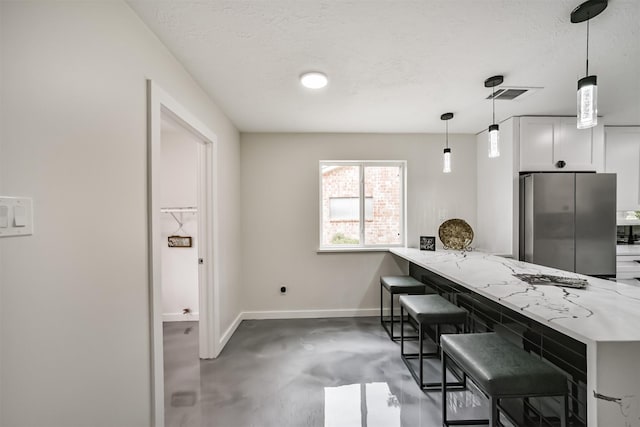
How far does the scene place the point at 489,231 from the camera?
11.4 feet

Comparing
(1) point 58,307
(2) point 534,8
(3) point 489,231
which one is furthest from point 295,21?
(3) point 489,231

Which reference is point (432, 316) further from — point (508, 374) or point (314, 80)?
point (314, 80)

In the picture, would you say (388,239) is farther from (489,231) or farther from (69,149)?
(69,149)

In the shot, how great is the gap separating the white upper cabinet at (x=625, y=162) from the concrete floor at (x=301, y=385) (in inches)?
122

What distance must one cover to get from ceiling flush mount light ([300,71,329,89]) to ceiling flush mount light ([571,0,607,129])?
1.43 m

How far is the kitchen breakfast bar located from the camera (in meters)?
0.97

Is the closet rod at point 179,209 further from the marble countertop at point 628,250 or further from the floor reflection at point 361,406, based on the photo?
the marble countertop at point 628,250

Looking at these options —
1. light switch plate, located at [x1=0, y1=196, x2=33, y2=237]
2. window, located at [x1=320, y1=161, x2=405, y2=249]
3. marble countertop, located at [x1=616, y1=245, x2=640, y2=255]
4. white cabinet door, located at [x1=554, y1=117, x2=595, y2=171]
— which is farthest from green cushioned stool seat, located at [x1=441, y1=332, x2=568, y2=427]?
marble countertop, located at [x1=616, y1=245, x2=640, y2=255]

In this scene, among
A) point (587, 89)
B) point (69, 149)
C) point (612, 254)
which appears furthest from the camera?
point (612, 254)

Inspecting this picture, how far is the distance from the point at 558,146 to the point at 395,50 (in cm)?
252

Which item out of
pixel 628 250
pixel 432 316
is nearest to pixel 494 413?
pixel 432 316

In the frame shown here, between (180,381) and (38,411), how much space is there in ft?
5.16

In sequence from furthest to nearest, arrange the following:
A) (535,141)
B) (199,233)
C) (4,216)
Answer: (535,141) → (199,233) → (4,216)

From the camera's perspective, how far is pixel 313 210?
3.66 m
